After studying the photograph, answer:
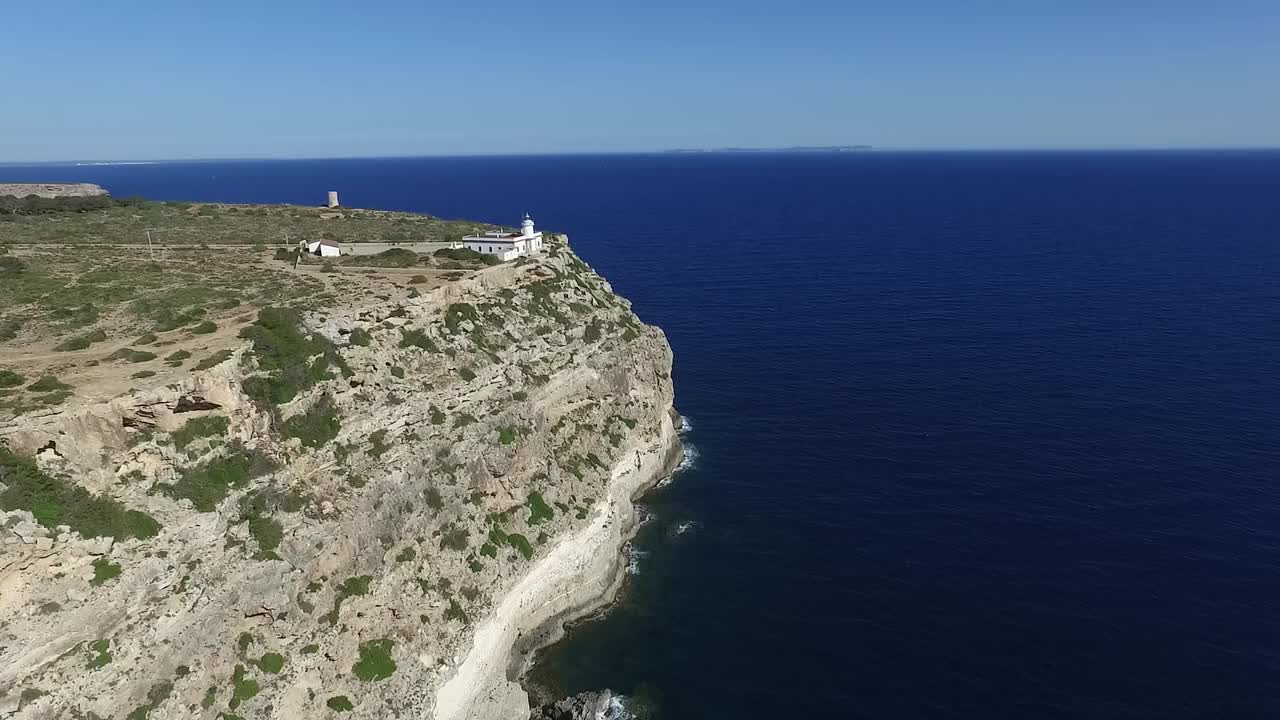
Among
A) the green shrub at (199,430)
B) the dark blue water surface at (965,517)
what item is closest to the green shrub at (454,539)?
the dark blue water surface at (965,517)

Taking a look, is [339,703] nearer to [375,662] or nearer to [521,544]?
[375,662]

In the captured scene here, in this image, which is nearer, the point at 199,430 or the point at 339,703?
the point at 339,703

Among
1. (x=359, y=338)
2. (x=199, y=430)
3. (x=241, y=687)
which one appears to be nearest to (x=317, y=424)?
(x=199, y=430)

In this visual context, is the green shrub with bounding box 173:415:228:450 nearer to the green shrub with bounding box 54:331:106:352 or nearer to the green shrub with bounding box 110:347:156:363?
the green shrub with bounding box 110:347:156:363

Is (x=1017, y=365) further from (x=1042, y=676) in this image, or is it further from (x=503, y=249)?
(x=503, y=249)

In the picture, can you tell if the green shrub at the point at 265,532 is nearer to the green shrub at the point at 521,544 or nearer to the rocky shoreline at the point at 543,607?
the rocky shoreline at the point at 543,607

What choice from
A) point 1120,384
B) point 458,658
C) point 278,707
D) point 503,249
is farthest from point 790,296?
point 278,707
